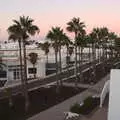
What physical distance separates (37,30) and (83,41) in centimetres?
2344

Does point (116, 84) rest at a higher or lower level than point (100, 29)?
lower

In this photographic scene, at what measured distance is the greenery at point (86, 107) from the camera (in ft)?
101

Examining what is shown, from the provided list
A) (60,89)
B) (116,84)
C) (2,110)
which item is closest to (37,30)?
(2,110)

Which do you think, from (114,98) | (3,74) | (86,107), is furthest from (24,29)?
(3,74)

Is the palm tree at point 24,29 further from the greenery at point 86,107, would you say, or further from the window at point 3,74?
the window at point 3,74

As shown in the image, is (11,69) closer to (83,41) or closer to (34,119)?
(83,41)

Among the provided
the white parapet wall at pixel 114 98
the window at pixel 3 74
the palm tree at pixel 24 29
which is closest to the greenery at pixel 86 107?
the palm tree at pixel 24 29

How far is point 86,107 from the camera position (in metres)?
32.6

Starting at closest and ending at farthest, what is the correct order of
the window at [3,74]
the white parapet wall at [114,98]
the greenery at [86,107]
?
the white parapet wall at [114,98], the greenery at [86,107], the window at [3,74]

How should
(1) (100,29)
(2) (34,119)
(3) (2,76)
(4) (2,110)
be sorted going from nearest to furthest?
(2) (34,119) < (4) (2,110) < (3) (2,76) < (1) (100,29)

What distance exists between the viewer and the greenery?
101 ft

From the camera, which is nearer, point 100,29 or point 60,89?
point 60,89

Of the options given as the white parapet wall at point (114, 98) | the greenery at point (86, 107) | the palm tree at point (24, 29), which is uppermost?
the palm tree at point (24, 29)

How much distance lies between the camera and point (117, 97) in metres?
19.4
